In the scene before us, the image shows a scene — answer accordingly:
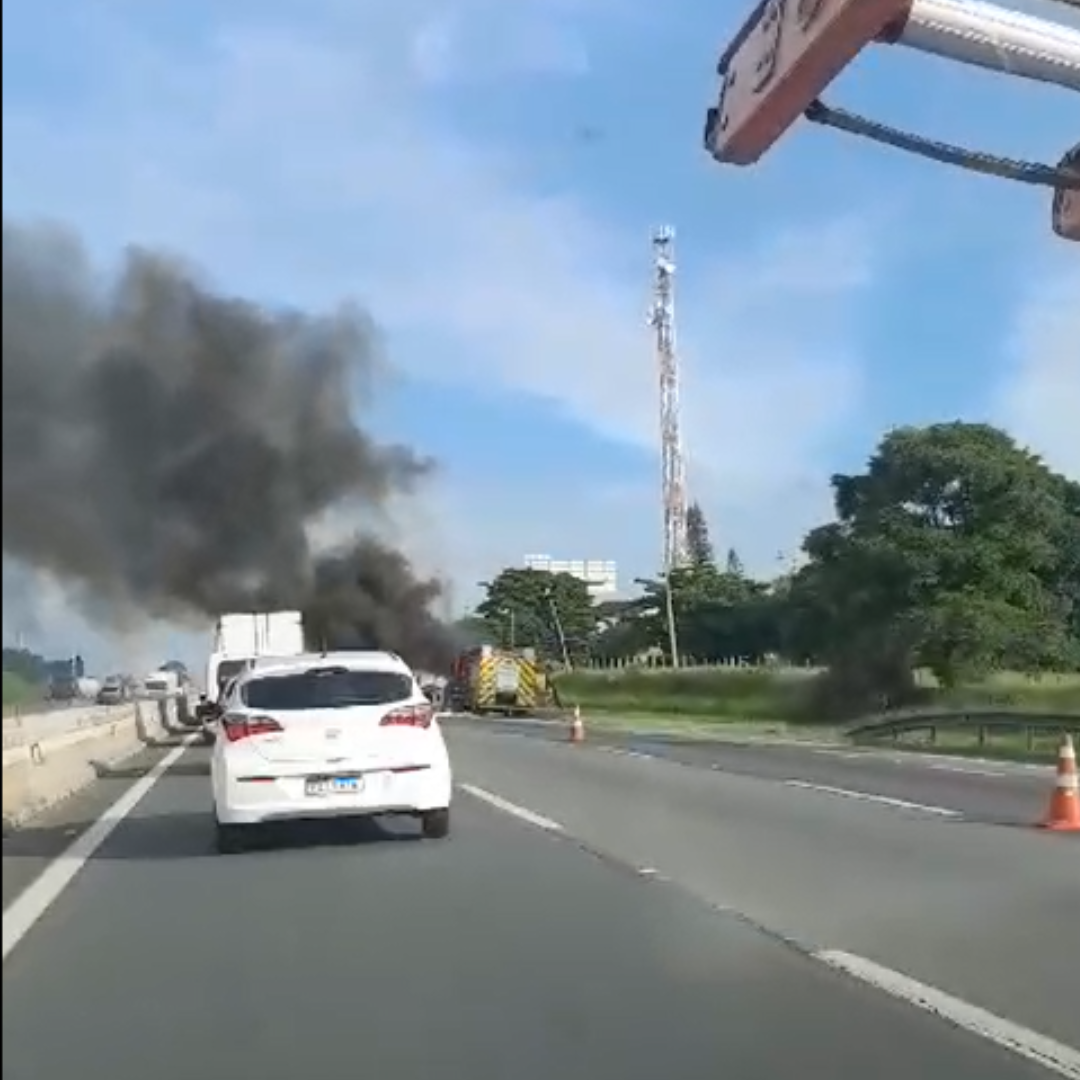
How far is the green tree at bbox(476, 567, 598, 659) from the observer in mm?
17016

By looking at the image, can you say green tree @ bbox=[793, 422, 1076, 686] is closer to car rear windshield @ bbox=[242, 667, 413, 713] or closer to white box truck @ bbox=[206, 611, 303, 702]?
white box truck @ bbox=[206, 611, 303, 702]

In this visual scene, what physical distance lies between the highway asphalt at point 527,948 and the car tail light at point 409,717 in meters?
0.95

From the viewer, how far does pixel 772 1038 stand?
7.15 metres

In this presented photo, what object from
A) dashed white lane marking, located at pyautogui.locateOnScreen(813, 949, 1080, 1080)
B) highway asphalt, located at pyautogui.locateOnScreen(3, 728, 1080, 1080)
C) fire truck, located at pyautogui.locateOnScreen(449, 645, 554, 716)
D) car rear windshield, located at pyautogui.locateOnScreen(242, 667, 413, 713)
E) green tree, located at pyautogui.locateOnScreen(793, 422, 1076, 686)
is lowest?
dashed white lane marking, located at pyautogui.locateOnScreen(813, 949, 1080, 1080)

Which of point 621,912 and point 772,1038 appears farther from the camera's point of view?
point 621,912

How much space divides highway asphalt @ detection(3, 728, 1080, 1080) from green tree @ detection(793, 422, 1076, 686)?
2473cm

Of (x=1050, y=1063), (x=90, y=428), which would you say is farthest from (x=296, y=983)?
(x=90, y=428)

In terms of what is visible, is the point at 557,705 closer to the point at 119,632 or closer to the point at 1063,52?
the point at 1063,52

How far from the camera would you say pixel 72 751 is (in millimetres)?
16812

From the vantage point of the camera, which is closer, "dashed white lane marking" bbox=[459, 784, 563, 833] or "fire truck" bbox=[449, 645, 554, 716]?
"dashed white lane marking" bbox=[459, 784, 563, 833]

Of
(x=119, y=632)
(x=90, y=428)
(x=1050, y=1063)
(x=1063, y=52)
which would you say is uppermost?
(x=1063, y=52)

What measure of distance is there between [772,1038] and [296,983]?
2.09m

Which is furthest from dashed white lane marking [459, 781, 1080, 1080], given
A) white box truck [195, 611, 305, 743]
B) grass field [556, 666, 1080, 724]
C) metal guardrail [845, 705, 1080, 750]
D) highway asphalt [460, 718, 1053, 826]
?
grass field [556, 666, 1080, 724]

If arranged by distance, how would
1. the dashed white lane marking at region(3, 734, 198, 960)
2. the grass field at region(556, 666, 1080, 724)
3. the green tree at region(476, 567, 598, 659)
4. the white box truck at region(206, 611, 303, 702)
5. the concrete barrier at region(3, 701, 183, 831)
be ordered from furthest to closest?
the grass field at region(556, 666, 1080, 724)
the green tree at region(476, 567, 598, 659)
the white box truck at region(206, 611, 303, 702)
the dashed white lane marking at region(3, 734, 198, 960)
the concrete barrier at region(3, 701, 183, 831)
